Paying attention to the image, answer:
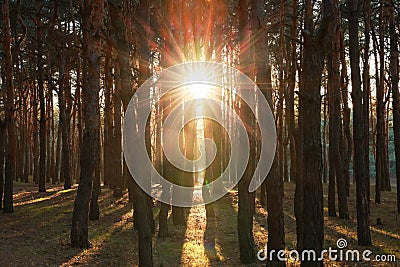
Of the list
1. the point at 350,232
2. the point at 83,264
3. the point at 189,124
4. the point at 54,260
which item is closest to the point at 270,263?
the point at 83,264

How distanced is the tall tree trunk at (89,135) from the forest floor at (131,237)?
55 cm

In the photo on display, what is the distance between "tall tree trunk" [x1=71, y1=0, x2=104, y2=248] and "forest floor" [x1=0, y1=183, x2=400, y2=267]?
0.55m

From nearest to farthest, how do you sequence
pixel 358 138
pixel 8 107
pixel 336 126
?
pixel 358 138, pixel 336 126, pixel 8 107

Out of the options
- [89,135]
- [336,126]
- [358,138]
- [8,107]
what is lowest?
[358,138]

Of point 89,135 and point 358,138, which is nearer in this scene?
point 358,138

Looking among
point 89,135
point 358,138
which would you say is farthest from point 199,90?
point 358,138

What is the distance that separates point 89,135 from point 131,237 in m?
3.18

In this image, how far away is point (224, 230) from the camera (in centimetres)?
1461

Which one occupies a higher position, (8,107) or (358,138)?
(8,107)

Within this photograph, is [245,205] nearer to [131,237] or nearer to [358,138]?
[358,138]

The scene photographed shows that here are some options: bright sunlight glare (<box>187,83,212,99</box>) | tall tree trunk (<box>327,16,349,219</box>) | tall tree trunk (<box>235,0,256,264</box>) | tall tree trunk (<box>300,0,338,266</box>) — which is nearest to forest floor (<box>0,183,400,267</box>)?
tall tree trunk (<box>235,0,256,264</box>)

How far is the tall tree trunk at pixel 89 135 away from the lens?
11391 mm

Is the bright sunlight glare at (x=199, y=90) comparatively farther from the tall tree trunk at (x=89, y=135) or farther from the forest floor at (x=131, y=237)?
the tall tree trunk at (x=89, y=135)

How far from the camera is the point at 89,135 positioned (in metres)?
11.9
